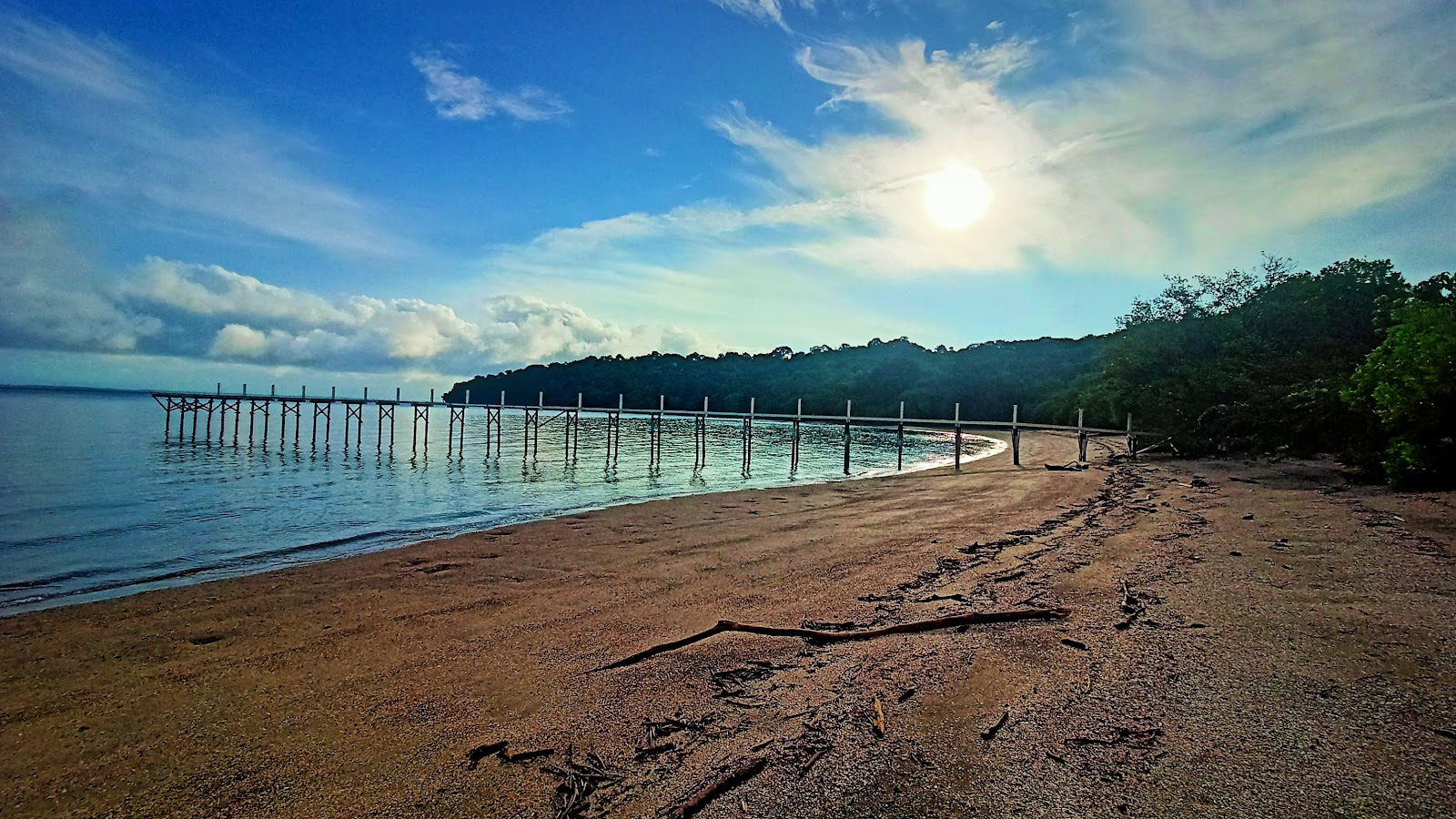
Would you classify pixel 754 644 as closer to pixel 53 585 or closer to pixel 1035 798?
pixel 1035 798

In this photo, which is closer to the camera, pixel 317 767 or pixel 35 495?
pixel 317 767

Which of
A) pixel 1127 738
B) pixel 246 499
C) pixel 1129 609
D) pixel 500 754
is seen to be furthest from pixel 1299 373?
pixel 246 499

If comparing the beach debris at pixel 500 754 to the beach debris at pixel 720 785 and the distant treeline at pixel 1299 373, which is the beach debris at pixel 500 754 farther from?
the distant treeline at pixel 1299 373

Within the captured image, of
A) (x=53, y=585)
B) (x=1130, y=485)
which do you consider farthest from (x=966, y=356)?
(x=53, y=585)

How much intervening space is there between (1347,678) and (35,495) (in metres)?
23.3

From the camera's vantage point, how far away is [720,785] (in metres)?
2.81

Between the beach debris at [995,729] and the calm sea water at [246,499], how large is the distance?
9.62 metres

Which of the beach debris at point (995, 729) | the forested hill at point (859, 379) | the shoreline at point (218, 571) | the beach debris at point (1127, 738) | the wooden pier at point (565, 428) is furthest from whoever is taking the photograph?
the forested hill at point (859, 379)

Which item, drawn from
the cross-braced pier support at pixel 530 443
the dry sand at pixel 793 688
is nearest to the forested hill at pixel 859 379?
the cross-braced pier support at pixel 530 443

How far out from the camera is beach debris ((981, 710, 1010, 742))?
3114mm

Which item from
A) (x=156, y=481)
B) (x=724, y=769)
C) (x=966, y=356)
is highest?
(x=966, y=356)

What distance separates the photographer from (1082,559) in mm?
6707

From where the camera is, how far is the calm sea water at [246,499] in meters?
9.51

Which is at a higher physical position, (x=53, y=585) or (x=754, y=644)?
(x=754, y=644)
